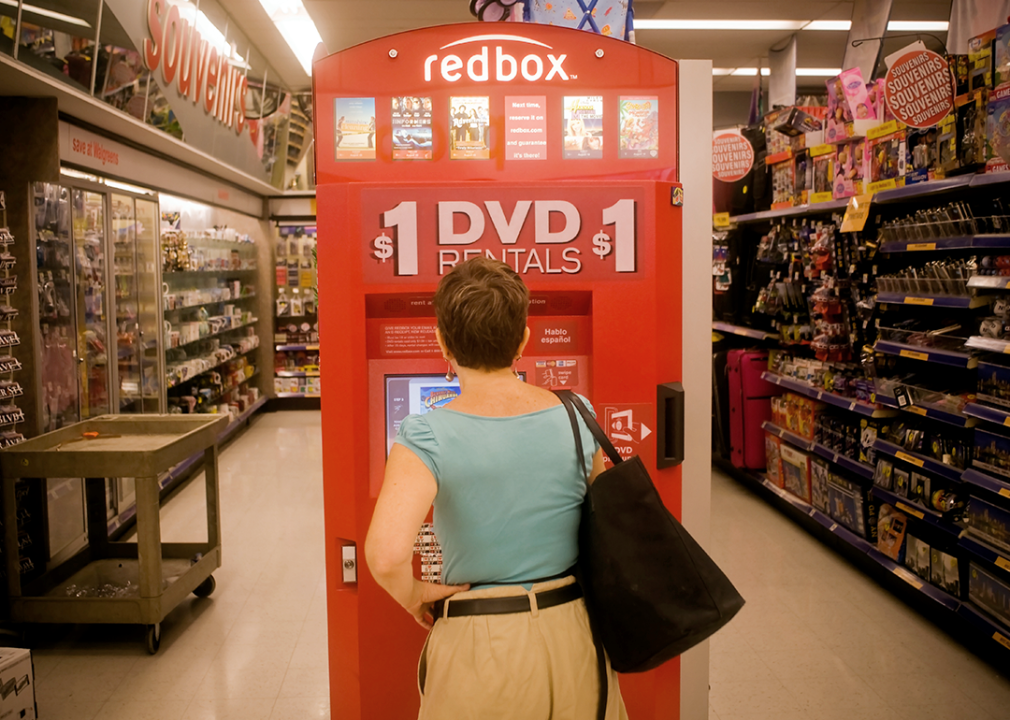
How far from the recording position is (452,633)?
153cm

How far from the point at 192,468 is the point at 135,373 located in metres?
1.11

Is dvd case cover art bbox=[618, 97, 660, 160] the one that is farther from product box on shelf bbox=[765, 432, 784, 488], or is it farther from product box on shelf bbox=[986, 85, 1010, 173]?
product box on shelf bbox=[765, 432, 784, 488]

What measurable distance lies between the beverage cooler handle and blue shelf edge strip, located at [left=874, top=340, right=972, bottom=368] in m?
2.06

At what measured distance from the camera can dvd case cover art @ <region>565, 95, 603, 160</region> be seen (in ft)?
7.27

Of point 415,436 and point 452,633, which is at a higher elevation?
point 415,436

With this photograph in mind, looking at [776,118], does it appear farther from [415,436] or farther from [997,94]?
[415,436]

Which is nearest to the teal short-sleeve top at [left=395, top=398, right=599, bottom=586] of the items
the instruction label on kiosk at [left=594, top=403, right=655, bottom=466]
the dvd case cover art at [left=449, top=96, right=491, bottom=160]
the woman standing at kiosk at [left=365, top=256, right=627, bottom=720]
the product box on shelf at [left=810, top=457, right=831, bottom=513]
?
the woman standing at kiosk at [left=365, top=256, right=627, bottom=720]

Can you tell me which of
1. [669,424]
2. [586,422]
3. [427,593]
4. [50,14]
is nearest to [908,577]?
[669,424]

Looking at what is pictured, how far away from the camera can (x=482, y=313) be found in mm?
1485

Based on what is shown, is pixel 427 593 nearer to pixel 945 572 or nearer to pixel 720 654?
pixel 720 654

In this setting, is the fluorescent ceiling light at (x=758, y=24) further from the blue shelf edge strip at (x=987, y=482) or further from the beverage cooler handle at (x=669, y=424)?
the beverage cooler handle at (x=669, y=424)

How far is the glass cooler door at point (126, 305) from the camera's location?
5.66 metres

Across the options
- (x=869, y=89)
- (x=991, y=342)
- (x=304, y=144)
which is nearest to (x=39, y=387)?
(x=991, y=342)

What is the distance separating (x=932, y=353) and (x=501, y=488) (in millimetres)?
3130
